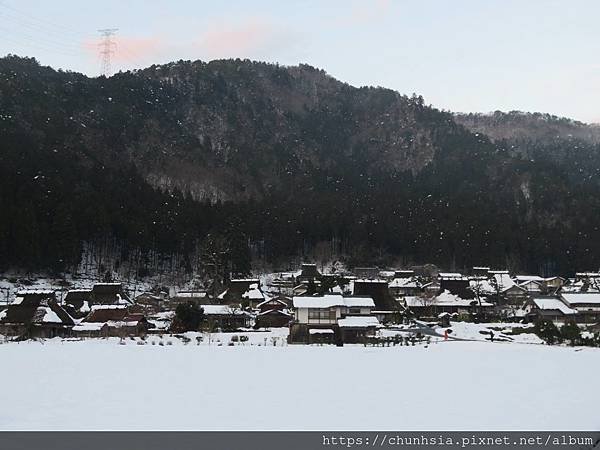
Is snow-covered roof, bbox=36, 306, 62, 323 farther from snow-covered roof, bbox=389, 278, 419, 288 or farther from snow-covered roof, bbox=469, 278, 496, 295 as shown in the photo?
snow-covered roof, bbox=469, 278, 496, 295

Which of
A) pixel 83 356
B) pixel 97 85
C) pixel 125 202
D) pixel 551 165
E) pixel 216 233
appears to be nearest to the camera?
pixel 83 356

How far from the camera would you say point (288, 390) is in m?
14.1

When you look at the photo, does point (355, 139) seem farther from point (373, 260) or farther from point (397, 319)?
point (397, 319)

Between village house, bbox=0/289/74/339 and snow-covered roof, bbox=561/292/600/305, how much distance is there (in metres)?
40.9

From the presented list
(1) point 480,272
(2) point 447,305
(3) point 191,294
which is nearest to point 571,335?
(2) point 447,305

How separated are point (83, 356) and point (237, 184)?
399 ft

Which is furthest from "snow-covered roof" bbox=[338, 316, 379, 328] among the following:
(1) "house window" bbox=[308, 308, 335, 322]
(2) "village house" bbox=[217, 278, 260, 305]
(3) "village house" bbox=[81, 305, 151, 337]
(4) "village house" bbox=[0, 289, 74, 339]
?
(4) "village house" bbox=[0, 289, 74, 339]

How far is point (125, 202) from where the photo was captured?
7594cm

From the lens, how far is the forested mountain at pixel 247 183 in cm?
6606

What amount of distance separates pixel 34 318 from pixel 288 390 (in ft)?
92.5

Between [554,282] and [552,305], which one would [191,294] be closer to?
[552,305]

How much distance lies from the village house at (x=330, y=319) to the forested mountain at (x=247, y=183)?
2502cm
